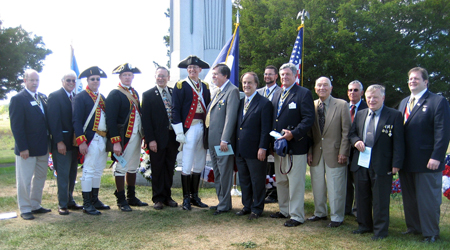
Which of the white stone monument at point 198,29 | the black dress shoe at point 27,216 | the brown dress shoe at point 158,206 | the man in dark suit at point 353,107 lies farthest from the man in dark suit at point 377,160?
the black dress shoe at point 27,216

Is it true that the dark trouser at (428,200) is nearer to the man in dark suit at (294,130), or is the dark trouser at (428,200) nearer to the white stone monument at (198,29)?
the man in dark suit at (294,130)

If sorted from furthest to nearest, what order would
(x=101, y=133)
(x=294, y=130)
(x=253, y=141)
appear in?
(x=101, y=133)
(x=253, y=141)
(x=294, y=130)

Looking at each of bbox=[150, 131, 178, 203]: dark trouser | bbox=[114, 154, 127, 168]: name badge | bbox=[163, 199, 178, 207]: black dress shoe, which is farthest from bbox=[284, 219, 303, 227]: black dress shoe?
bbox=[114, 154, 127, 168]: name badge

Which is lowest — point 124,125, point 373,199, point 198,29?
point 373,199

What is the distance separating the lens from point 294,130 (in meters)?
4.39

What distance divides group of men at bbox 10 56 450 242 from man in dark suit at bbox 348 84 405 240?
1cm

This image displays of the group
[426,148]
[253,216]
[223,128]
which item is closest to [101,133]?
[223,128]

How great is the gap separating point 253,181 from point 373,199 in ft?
5.04

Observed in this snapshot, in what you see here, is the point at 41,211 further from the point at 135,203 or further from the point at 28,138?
the point at 135,203

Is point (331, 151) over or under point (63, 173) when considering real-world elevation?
over

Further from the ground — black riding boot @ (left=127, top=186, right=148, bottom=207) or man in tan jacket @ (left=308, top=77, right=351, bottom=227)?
man in tan jacket @ (left=308, top=77, right=351, bottom=227)

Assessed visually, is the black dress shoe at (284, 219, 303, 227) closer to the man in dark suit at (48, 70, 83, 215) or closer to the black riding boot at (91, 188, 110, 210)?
the black riding boot at (91, 188, 110, 210)

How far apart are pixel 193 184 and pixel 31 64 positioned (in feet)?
46.2

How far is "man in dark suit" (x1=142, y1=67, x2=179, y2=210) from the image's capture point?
5.28 m
